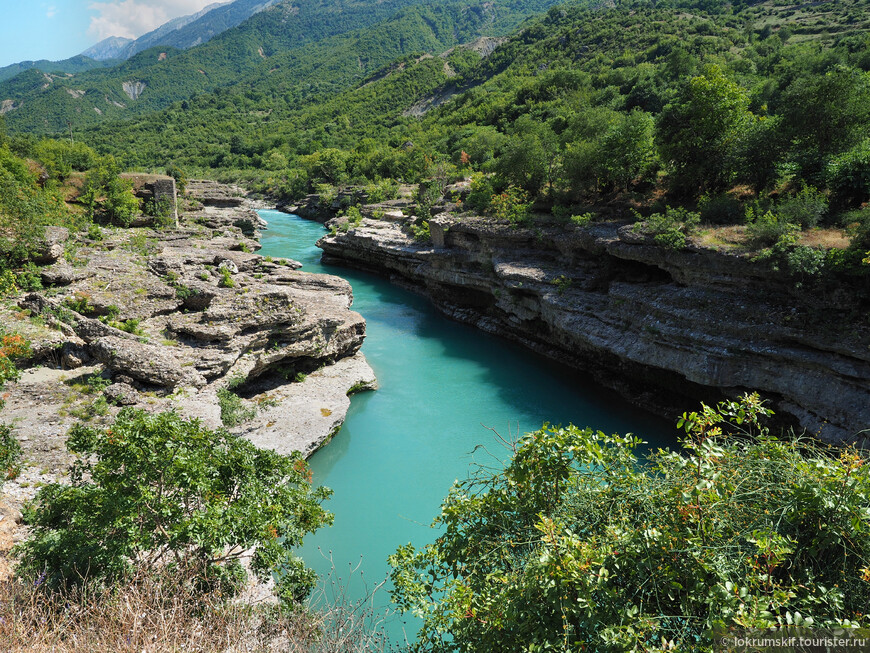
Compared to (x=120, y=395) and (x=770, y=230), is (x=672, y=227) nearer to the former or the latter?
(x=770, y=230)

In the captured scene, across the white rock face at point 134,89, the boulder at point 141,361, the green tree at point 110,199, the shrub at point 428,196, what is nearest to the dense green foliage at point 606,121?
the shrub at point 428,196

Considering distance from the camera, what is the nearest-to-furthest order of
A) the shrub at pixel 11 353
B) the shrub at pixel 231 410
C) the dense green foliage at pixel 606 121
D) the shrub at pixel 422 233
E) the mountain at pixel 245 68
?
the shrub at pixel 11 353, the shrub at pixel 231 410, the dense green foliage at pixel 606 121, the shrub at pixel 422 233, the mountain at pixel 245 68

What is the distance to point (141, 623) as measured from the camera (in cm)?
519

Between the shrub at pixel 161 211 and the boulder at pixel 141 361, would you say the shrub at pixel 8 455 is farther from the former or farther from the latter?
the shrub at pixel 161 211

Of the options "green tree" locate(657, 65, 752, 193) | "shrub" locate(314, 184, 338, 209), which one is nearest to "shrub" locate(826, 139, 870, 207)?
"green tree" locate(657, 65, 752, 193)

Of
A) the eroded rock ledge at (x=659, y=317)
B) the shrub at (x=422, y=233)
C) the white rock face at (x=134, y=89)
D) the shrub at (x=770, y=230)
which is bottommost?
the eroded rock ledge at (x=659, y=317)

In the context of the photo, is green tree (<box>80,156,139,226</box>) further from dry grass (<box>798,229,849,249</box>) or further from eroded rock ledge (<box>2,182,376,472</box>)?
dry grass (<box>798,229,849,249</box>)

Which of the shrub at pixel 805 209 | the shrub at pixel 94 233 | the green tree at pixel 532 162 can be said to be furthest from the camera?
the shrub at pixel 94 233

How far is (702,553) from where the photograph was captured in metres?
4.05

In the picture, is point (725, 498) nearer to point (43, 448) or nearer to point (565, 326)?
point (43, 448)

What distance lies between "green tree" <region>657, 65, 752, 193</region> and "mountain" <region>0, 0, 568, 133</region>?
415ft

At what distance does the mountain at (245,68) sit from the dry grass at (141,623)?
140457 millimetres

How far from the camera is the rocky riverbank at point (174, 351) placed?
1143 centimetres

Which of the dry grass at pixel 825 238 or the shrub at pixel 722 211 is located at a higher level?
the shrub at pixel 722 211
